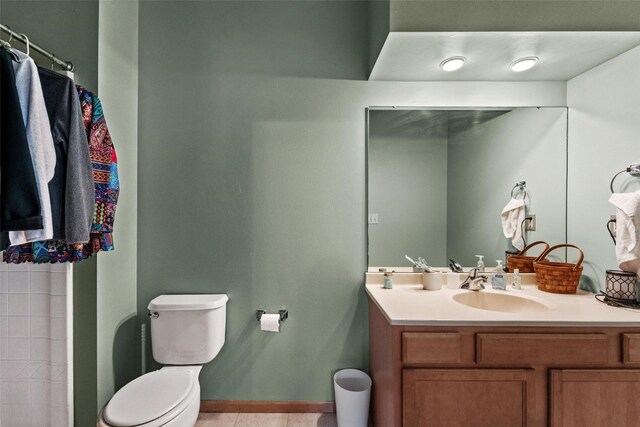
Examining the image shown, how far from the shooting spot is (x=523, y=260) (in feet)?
6.10

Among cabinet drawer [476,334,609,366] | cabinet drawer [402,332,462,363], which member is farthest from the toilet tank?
cabinet drawer [476,334,609,366]

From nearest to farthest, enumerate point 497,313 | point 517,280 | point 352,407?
point 497,313, point 352,407, point 517,280

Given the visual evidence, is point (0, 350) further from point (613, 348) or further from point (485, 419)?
point (613, 348)

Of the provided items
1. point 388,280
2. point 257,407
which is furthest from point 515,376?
point 257,407

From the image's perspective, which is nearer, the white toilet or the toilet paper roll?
the white toilet

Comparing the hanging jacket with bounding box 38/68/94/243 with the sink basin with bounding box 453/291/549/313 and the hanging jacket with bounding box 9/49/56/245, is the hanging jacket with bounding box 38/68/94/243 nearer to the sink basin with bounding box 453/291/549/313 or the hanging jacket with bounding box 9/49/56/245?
the hanging jacket with bounding box 9/49/56/245

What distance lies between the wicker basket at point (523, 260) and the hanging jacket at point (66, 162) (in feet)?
7.31

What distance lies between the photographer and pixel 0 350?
1.50 metres

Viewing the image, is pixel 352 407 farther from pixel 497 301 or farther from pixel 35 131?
pixel 35 131

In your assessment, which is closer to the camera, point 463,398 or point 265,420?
point 463,398

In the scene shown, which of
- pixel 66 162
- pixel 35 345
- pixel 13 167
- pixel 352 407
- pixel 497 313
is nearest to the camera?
pixel 13 167

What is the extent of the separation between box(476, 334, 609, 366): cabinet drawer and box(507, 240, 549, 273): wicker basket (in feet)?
2.19

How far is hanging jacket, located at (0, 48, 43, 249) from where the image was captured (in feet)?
3.06

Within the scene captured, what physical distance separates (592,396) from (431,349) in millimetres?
679
